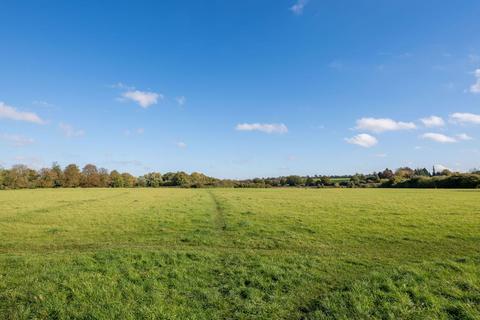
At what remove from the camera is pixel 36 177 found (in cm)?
11481

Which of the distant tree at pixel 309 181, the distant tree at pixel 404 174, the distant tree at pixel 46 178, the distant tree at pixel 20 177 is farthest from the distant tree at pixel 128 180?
the distant tree at pixel 404 174

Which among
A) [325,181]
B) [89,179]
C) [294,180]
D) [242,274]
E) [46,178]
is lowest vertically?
[242,274]

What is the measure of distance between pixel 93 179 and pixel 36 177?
21.4m

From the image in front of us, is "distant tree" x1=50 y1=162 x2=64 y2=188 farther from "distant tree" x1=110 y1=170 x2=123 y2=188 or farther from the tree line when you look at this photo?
"distant tree" x1=110 y1=170 x2=123 y2=188

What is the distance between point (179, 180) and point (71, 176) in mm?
47578

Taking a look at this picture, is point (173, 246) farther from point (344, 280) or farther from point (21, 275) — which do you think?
point (344, 280)

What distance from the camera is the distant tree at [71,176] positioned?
121438 mm

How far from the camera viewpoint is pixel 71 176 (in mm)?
122375

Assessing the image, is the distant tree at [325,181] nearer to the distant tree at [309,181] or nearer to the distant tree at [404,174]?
the distant tree at [309,181]

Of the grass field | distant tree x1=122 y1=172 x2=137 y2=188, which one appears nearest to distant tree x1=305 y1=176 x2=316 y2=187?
distant tree x1=122 y1=172 x2=137 y2=188

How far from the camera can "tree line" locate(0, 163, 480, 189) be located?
9875cm

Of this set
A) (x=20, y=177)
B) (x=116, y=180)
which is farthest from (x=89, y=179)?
(x=20, y=177)

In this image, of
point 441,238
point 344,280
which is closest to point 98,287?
point 344,280

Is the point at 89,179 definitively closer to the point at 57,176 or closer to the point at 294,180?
the point at 57,176
